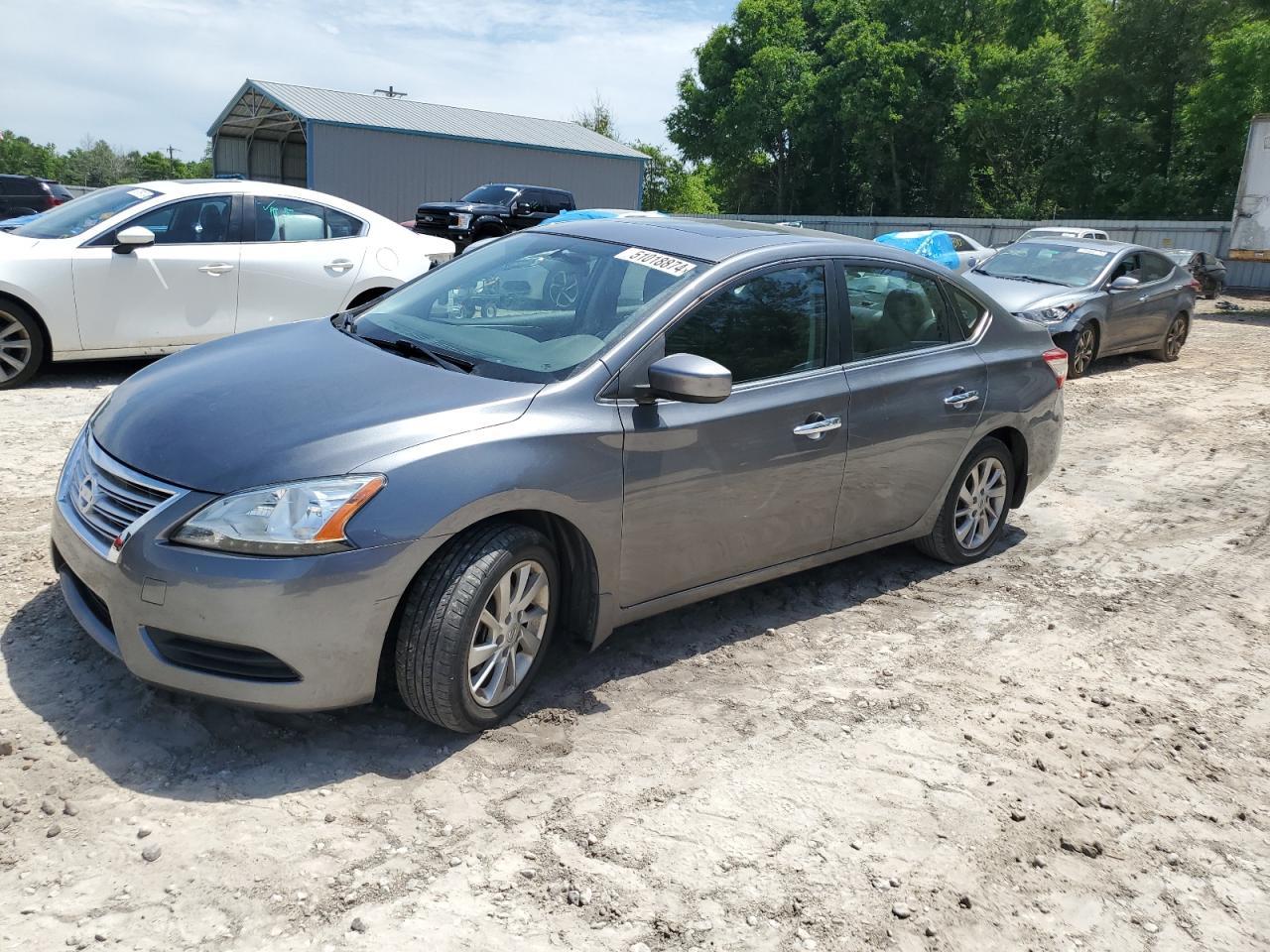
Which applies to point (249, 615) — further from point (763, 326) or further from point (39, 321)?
point (39, 321)

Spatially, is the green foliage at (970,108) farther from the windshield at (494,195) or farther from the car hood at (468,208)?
the car hood at (468,208)

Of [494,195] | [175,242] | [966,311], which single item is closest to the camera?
[966,311]

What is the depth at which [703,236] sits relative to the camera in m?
4.49

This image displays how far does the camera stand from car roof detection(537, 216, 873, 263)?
4.33 meters

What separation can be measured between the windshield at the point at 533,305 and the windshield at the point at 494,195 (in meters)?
21.5

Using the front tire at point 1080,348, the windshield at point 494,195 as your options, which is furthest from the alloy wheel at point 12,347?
the windshield at point 494,195

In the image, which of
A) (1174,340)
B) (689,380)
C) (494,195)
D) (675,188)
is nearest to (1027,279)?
(1174,340)

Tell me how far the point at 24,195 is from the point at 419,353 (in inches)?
854

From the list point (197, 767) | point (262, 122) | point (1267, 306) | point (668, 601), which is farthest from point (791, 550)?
point (262, 122)

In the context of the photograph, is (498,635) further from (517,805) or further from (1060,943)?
(1060,943)

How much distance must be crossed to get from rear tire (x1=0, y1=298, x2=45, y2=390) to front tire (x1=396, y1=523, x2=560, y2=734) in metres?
6.02

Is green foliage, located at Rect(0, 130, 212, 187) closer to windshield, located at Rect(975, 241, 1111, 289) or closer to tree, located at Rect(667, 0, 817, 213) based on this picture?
tree, located at Rect(667, 0, 817, 213)

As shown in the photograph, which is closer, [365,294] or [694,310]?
[694,310]

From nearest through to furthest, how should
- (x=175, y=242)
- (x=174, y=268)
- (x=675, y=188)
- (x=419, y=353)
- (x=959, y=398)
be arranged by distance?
(x=419, y=353) < (x=959, y=398) < (x=174, y=268) < (x=175, y=242) < (x=675, y=188)
